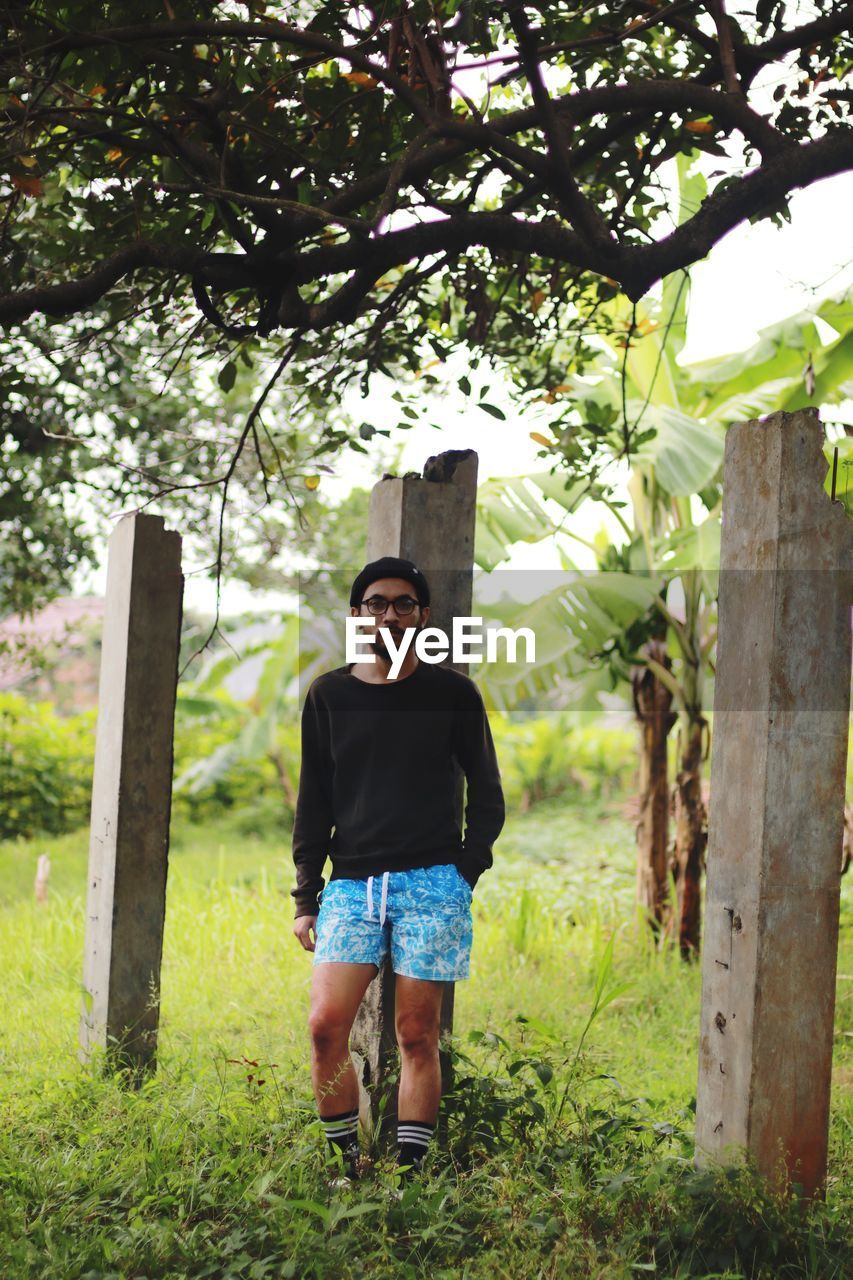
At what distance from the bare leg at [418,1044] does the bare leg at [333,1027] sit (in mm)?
143

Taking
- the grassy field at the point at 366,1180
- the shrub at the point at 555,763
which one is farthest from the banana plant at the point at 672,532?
the shrub at the point at 555,763

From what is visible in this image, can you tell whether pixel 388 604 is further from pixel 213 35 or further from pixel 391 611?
pixel 213 35

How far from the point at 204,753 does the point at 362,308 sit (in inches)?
418

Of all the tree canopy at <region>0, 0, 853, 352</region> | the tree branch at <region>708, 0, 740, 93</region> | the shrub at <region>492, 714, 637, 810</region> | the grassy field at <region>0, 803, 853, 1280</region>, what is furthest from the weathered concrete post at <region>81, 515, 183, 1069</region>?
the shrub at <region>492, 714, 637, 810</region>

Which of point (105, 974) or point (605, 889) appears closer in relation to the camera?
point (105, 974)

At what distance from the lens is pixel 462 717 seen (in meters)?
3.89

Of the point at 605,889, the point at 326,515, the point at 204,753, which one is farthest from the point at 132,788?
the point at 204,753

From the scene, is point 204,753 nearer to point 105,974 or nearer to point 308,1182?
point 105,974

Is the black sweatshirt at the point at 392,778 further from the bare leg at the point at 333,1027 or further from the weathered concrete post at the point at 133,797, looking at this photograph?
the weathered concrete post at the point at 133,797

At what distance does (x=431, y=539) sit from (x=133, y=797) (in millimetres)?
→ 1640

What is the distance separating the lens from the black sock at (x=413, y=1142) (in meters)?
3.61

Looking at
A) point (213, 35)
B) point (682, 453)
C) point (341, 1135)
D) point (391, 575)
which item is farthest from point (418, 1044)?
point (682, 453)

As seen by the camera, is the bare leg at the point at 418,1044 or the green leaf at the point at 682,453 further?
the green leaf at the point at 682,453

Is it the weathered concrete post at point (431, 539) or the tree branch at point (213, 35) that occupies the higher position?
the tree branch at point (213, 35)
